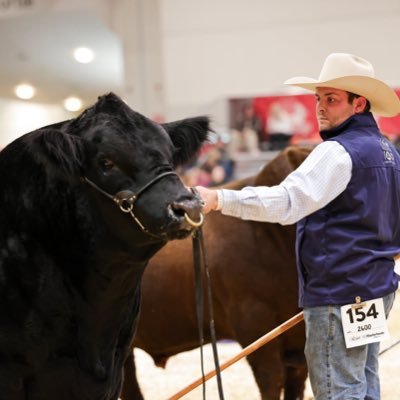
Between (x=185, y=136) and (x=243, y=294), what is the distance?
59.0 inches

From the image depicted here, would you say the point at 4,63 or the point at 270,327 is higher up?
the point at 4,63

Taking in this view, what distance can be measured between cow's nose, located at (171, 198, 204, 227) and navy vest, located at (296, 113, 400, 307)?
2.29 ft

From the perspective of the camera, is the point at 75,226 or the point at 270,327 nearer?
the point at 75,226

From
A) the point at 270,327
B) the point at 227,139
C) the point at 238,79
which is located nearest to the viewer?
the point at 270,327

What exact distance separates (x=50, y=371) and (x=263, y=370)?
172cm

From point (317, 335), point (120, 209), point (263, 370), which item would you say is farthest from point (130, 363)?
point (120, 209)

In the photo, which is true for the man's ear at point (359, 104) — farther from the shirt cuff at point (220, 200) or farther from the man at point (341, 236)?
the shirt cuff at point (220, 200)

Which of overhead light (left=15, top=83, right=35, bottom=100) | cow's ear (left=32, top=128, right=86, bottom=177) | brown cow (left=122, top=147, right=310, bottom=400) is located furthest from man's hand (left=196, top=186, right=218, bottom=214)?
overhead light (left=15, top=83, right=35, bottom=100)

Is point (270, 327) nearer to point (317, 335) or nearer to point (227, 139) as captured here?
point (317, 335)

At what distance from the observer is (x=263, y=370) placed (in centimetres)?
402

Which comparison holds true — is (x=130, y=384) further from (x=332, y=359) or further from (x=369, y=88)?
(x=369, y=88)

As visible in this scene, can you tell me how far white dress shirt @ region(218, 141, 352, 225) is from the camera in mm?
2660

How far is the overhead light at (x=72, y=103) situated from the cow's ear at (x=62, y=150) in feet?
63.2

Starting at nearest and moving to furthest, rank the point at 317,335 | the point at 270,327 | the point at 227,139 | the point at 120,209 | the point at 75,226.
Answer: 1. the point at 120,209
2. the point at 75,226
3. the point at 317,335
4. the point at 270,327
5. the point at 227,139
